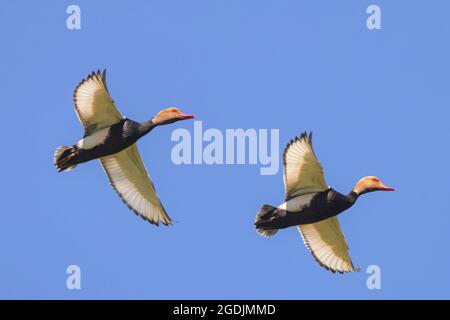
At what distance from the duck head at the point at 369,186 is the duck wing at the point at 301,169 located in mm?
645

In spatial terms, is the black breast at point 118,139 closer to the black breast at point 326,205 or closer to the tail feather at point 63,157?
the tail feather at point 63,157

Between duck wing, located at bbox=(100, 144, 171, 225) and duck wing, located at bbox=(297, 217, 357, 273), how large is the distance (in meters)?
2.10

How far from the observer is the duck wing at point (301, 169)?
70.7ft

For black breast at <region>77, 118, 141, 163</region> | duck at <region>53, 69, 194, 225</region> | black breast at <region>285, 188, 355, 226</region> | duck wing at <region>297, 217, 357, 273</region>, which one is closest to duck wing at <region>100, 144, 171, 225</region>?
duck at <region>53, 69, 194, 225</region>

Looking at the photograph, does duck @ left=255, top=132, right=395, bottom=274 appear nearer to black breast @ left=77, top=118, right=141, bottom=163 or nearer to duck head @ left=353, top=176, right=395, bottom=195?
duck head @ left=353, top=176, right=395, bottom=195

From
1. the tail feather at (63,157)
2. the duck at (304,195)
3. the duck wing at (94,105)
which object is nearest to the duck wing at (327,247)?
the duck at (304,195)

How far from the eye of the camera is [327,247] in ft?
75.2

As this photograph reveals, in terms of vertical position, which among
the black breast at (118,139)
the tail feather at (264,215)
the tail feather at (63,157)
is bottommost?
the tail feather at (264,215)

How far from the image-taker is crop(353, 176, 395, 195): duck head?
22281mm

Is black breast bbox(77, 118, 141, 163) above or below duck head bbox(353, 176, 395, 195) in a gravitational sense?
above

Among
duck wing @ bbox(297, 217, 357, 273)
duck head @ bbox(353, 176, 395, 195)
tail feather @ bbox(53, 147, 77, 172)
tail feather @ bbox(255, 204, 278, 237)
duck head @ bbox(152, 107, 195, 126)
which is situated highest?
duck head @ bbox(152, 107, 195, 126)
